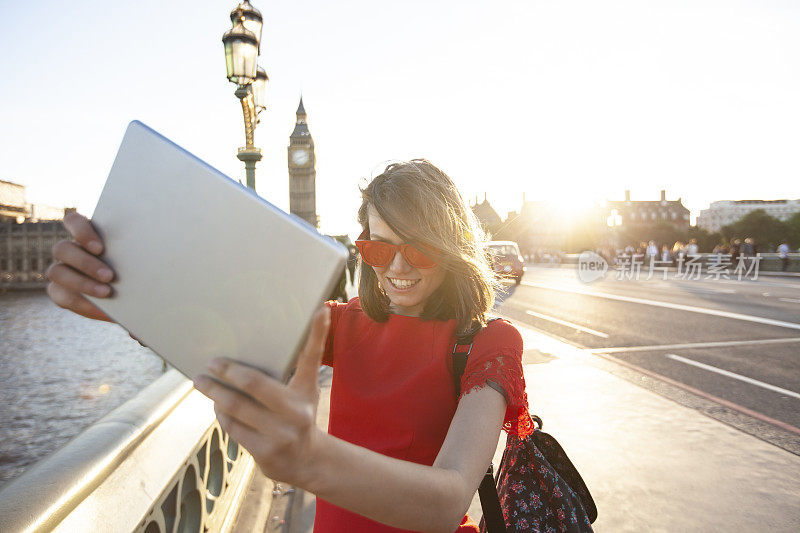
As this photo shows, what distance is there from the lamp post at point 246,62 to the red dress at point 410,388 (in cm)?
537

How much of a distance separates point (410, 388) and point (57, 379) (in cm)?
3908

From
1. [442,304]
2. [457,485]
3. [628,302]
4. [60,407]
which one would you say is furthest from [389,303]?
[60,407]

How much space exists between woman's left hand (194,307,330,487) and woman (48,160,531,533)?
46 millimetres

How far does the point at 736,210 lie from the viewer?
15475 cm

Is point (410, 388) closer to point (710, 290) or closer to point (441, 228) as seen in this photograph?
point (441, 228)

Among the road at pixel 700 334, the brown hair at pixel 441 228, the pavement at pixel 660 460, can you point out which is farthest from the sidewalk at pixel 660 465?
the brown hair at pixel 441 228

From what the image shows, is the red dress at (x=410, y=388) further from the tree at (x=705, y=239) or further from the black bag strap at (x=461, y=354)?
the tree at (x=705, y=239)

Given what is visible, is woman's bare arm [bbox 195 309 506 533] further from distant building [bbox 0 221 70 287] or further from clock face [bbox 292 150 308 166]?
clock face [bbox 292 150 308 166]

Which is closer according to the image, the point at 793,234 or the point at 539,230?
the point at 793,234

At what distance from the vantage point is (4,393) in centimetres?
3067

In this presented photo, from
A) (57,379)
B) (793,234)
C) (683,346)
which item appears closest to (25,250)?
(57,379)

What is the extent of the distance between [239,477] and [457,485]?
2774 millimetres

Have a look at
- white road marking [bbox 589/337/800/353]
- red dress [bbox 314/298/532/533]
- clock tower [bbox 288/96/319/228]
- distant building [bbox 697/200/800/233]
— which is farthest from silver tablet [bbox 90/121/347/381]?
distant building [bbox 697/200/800/233]

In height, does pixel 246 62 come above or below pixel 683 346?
above
